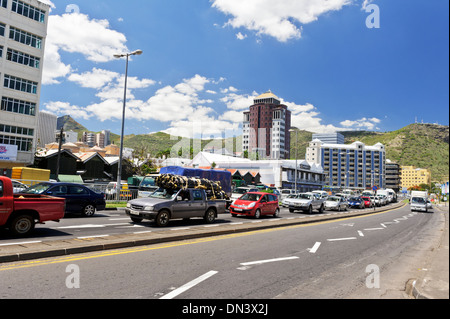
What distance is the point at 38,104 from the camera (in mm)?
48594

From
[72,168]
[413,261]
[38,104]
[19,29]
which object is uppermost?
[19,29]

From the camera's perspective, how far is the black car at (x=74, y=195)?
1422 centimetres

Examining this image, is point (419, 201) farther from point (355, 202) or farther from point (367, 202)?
point (355, 202)

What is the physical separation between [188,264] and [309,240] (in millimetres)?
5906

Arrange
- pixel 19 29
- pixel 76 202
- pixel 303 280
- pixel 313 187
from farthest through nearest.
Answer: pixel 313 187
pixel 19 29
pixel 76 202
pixel 303 280

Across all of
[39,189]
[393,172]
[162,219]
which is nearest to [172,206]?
[162,219]

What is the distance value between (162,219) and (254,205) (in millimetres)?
7130

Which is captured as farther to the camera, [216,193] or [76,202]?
[216,193]

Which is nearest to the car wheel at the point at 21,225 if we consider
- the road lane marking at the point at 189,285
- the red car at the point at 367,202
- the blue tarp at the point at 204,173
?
the road lane marking at the point at 189,285

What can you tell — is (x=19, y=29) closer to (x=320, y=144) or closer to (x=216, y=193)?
(x=216, y=193)

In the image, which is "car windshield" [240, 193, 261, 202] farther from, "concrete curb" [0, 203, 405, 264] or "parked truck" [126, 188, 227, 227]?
"concrete curb" [0, 203, 405, 264]

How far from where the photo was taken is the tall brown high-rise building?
571 ft

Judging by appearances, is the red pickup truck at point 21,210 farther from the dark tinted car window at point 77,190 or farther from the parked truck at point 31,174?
the parked truck at point 31,174
